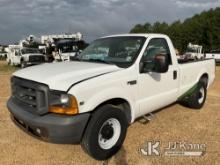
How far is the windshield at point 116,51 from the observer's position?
4383mm

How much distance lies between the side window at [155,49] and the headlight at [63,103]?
5.40 ft

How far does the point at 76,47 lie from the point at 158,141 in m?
16.9

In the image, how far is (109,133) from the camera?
12.9 ft

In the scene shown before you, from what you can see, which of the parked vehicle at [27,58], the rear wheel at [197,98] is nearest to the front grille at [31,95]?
the rear wheel at [197,98]

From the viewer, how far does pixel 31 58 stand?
72.6 feet

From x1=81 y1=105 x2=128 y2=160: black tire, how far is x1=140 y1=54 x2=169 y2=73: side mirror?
0.89 m

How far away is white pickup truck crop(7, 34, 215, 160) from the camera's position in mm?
3350

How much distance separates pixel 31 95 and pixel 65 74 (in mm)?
548

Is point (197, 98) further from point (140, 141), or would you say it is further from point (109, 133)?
point (109, 133)

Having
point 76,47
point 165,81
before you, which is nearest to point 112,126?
point 165,81

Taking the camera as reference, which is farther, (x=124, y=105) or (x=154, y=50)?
(x=154, y=50)

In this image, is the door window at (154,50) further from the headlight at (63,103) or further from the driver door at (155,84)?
the headlight at (63,103)

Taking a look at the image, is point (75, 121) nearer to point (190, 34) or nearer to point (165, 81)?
point (165, 81)
